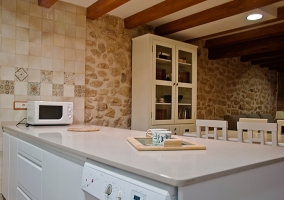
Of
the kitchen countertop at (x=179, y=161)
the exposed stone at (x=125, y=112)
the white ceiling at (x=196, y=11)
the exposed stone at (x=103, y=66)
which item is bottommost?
the kitchen countertop at (x=179, y=161)

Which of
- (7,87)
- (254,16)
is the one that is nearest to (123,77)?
(7,87)

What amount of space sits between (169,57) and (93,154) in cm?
270

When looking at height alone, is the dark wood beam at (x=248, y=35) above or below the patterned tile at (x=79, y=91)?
above

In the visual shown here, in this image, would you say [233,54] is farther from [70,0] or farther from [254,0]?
[70,0]

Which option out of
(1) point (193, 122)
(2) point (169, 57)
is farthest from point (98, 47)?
(1) point (193, 122)

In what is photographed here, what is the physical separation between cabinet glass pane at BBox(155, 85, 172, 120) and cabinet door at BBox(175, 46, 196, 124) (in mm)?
116

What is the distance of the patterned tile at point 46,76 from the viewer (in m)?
2.75

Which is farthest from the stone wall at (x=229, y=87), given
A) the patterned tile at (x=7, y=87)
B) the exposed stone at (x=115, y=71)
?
the patterned tile at (x=7, y=87)

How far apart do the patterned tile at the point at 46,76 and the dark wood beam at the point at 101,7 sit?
87 centimetres

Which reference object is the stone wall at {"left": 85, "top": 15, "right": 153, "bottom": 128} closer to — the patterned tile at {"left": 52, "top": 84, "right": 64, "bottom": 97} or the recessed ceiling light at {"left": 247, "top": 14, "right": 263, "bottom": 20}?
the patterned tile at {"left": 52, "top": 84, "right": 64, "bottom": 97}

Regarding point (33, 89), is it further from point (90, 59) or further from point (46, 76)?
point (90, 59)

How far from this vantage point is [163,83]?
11.4ft

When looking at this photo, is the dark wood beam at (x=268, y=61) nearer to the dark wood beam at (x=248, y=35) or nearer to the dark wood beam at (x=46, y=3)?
the dark wood beam at (x=248, y=35)

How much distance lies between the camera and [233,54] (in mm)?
4582
